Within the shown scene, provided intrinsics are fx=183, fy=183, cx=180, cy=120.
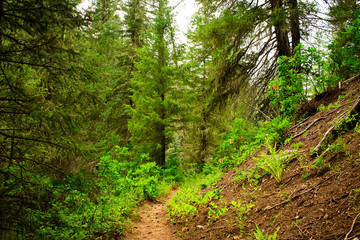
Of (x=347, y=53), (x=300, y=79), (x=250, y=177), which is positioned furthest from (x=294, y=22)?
(x=250, y=177)

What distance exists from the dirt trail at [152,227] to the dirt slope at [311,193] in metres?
0.37

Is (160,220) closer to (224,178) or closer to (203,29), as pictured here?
(224,178)

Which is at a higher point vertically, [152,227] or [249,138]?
[249,138]

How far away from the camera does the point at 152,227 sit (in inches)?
173

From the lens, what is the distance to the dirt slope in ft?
6.06

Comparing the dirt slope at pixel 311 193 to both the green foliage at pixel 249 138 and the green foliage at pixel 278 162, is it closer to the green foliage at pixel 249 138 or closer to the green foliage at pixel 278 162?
the green foliage at pixel 278 162

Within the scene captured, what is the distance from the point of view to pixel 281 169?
10.4 feet

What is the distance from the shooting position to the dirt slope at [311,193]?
1.85 metres

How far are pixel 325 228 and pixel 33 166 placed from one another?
3977 mm

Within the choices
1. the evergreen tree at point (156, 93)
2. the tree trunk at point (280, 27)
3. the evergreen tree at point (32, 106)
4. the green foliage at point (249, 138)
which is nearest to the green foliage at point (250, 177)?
the green foliage at point (249, 138)

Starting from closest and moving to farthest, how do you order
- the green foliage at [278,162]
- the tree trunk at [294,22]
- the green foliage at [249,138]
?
the green foliage at [278,162] → the green foliage at [249,138] → the tree trunk at [294,22]

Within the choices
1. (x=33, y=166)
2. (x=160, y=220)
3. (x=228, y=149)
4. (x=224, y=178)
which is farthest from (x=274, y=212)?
(x=228, y=149)

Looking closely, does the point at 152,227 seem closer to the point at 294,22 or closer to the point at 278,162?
the point at 278,162

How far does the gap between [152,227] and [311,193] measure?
11.6ft
